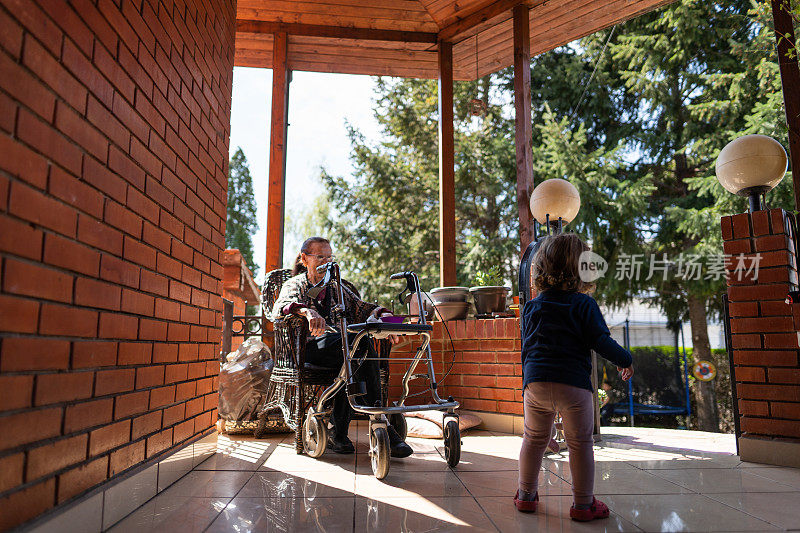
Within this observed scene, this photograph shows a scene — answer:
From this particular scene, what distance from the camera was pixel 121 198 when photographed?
1.64 metres

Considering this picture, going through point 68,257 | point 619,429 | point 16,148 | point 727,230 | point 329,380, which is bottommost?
point 619,429

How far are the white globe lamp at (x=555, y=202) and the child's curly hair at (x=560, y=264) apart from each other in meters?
1.42

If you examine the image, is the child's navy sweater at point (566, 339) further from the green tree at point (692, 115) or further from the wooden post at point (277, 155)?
the green tree at point (692, 115)

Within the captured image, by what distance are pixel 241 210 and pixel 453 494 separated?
941 inches

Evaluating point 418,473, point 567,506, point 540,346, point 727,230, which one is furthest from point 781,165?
point 418,473

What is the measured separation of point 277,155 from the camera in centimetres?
452

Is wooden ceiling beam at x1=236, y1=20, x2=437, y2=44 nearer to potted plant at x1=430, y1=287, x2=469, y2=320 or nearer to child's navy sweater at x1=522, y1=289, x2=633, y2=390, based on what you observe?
potted plant at x1=430, y1=287, x2=469, y2=320

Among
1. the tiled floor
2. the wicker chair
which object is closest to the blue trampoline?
the tiled floor

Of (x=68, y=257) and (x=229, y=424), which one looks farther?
(x=229, y=424)

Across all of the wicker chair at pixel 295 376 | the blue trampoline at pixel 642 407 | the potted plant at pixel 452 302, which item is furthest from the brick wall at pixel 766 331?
the blue trampoline at pixel 642 407

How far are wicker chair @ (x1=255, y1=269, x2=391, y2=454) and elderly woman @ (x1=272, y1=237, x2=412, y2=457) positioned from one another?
0.22 ft

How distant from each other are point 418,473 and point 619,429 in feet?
7.36

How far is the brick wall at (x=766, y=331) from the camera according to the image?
2707 mm

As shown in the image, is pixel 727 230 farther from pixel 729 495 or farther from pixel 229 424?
pixel 229 424
